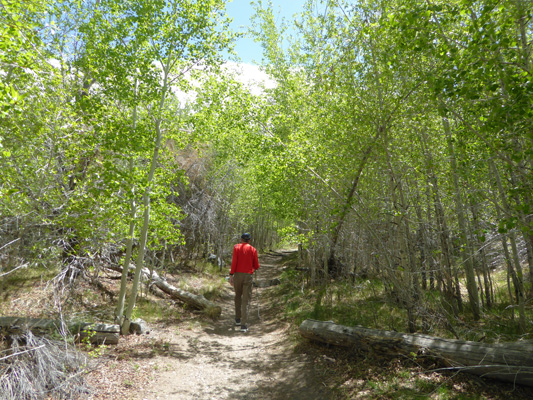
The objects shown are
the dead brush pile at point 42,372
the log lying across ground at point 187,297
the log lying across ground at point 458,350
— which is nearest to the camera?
the dead brush pile at point 42,372

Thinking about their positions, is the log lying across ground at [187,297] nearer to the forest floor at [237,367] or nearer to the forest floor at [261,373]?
the forest floor at [237,367]

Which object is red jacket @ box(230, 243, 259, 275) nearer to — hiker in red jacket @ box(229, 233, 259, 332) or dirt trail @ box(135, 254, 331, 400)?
hiker in red jacket @ box(229, 233, 259, 332)

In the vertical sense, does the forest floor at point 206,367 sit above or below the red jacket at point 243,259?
below

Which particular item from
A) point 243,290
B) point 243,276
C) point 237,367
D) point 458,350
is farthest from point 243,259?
point 458,350

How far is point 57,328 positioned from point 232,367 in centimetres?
318

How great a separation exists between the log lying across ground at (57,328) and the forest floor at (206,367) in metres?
0.32

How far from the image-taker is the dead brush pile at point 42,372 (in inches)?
150

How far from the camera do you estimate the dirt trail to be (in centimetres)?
499

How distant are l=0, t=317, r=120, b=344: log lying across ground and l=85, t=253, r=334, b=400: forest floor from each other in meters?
0.32

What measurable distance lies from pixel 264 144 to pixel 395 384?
561 cm

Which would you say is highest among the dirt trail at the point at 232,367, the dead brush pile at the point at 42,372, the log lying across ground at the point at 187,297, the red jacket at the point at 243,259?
the red jacket at the point at 243,259

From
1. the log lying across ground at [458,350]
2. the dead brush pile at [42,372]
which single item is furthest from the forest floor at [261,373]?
the dead brush pile at [42,372]

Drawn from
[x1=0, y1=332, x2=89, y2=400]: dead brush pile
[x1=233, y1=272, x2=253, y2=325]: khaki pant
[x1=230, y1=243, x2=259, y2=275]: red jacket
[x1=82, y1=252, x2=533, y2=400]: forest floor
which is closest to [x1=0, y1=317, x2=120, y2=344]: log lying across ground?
[x1=82, y1=252, x2=533, y2=400]: forest floor

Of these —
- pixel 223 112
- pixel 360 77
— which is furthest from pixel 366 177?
pixel 223 112
